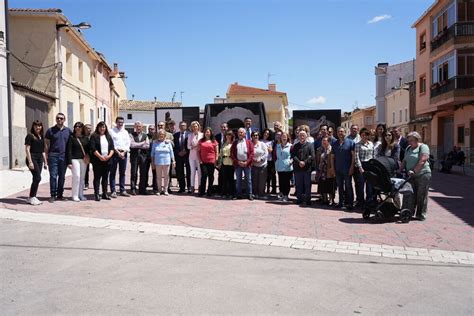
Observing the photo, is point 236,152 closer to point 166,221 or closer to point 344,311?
Result: point 166,221

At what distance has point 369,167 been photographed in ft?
26.9

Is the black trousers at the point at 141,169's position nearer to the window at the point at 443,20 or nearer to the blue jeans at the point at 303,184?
the blue jeans at the point at 303,184

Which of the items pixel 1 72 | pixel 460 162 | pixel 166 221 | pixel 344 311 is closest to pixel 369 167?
pixel 166 221

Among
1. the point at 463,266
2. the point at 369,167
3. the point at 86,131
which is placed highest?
the point at 86,131

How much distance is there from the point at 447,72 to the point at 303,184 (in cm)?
2154

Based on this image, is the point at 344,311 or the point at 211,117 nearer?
the point at 344,311

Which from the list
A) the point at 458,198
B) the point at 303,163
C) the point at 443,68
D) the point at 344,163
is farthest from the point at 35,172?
the point at 443,68

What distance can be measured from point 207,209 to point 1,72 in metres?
11.7

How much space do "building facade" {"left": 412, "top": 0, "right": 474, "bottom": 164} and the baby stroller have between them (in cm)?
1995

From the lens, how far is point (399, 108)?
46938mm

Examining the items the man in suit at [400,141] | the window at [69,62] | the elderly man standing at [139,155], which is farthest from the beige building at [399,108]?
the elderly man standing at [139,155]

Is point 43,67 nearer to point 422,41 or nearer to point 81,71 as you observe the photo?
point 81,71

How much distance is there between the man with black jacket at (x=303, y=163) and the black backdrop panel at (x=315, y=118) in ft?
16.1

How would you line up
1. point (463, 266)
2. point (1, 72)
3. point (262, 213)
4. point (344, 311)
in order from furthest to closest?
point (1, 72)
point (262, 213)
point (463, 266)
point (344, 311)
